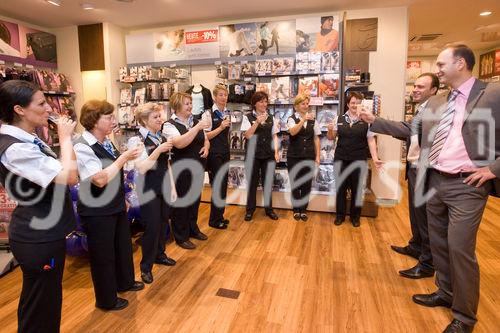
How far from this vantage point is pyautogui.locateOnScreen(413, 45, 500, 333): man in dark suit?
75.4 inches

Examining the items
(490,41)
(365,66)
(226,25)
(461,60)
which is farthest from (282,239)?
(490,41)

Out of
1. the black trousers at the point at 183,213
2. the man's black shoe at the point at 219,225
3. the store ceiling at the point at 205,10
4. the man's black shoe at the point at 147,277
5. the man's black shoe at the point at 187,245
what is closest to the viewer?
the man's black shoe at the point at 147,277

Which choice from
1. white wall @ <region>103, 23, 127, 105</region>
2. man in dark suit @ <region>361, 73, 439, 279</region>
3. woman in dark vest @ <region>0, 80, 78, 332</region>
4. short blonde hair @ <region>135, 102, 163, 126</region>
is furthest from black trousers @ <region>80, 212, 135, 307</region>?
white wall @ <region>103, 23, 127, 105</region>

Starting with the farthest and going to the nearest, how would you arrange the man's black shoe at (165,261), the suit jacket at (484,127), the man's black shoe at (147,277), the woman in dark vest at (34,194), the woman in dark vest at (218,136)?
1. the woman in dark vest at (218,136)
2. the man's black shoe at (165,261)
3. the man's black shoe at (147,277)
4. the suit jacket at (484,127)
5. the woman in dark vest at (34,194)

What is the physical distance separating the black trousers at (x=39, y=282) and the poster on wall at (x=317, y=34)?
404 cm

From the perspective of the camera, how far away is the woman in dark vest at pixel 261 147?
409 centimetres

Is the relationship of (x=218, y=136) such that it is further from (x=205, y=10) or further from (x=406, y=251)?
(x=406, y=251)

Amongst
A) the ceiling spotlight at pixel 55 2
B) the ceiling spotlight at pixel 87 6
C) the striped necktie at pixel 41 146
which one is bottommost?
the striped necktie at pixel 41 146

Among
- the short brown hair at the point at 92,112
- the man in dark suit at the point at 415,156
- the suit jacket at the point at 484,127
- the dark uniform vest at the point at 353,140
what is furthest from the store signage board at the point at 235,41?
the short brown hair at the point at 92,112

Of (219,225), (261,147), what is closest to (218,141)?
(261,147)

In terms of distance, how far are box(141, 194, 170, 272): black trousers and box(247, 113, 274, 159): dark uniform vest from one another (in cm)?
171

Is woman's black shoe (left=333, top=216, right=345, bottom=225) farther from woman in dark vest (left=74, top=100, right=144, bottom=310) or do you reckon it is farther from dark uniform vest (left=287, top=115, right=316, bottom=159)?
woman in dark vest (left=74, top=100, right=144, bottom=310)

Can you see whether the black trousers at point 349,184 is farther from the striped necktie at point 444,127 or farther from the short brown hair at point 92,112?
the short brown hair at point 92,112

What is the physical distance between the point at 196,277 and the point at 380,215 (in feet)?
9.45
